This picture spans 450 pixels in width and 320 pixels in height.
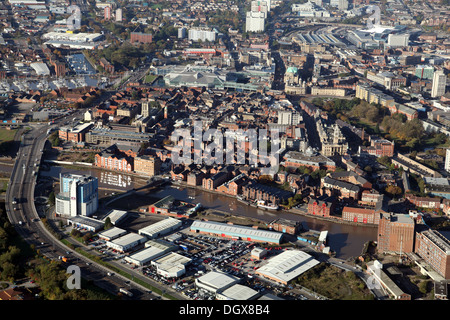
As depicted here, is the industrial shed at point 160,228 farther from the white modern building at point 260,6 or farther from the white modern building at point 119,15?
the white modern building at point 260,6

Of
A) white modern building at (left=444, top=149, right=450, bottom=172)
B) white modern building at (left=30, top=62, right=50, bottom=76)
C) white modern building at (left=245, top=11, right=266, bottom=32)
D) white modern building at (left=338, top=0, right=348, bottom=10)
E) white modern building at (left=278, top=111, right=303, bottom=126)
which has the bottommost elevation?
white modern building at (left=444, top=149, right=450, bottom=172)

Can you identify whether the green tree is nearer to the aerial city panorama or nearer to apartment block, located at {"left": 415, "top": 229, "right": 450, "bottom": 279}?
the aerial city panorama

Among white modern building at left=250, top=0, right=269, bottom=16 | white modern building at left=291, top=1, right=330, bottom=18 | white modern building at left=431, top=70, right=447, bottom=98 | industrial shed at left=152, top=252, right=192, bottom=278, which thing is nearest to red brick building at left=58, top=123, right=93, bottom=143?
industrial shed at left=152, top=252, right=192, bottom=278

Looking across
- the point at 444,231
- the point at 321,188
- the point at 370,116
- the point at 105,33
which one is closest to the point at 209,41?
the point at 105,33

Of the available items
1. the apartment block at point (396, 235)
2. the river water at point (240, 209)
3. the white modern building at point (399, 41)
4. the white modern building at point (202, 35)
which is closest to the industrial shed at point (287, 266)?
the river water at point (240, 209)

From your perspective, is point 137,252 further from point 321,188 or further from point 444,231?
point 444,231

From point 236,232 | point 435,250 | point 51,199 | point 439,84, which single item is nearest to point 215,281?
point 236,232

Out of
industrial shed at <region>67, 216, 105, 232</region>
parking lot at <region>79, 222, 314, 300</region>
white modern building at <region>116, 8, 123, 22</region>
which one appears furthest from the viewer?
white modern building at <region>116, 8, 123, 22</region>

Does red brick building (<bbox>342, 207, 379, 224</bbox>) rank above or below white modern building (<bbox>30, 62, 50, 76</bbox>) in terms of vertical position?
below
